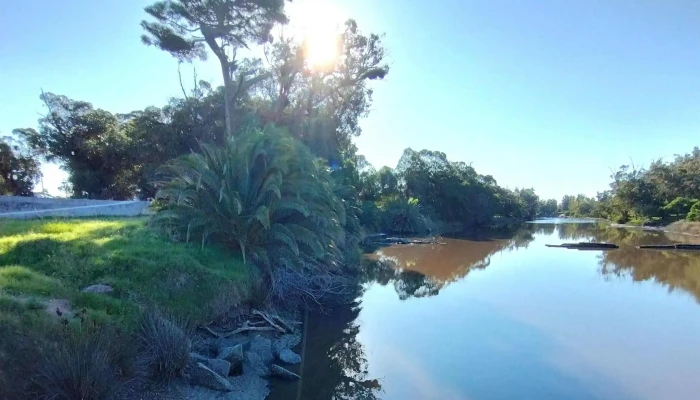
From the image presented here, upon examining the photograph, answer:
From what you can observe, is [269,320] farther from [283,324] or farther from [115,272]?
[115,272]

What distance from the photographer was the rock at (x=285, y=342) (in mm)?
8304

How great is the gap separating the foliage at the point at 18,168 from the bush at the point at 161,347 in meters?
28.3

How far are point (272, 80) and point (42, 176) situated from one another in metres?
19.5

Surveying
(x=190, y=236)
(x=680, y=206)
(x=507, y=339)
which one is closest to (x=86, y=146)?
(x=190, y=236)

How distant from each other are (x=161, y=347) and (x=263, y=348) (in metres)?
2.58

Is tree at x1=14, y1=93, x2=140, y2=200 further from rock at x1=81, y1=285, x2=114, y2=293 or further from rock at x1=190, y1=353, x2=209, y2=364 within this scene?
rock at x1=190, y1=353, x2=209, y2=364

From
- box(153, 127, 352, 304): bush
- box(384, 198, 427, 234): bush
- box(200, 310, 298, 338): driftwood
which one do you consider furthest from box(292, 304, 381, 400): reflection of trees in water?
box(384, 198, 427, 234): bush

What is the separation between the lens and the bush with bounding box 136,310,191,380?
5.88 m

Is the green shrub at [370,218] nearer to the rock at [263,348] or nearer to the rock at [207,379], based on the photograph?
the rock at [263,348]

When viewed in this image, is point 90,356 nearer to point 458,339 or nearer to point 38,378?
point 38,378

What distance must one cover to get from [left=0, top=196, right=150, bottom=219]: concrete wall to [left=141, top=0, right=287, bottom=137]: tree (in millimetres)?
6237

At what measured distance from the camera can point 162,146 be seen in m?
25.1

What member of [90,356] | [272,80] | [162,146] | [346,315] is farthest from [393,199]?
[90,356]

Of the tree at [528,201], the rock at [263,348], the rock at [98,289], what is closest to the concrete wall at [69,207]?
the rock at [98,289]
